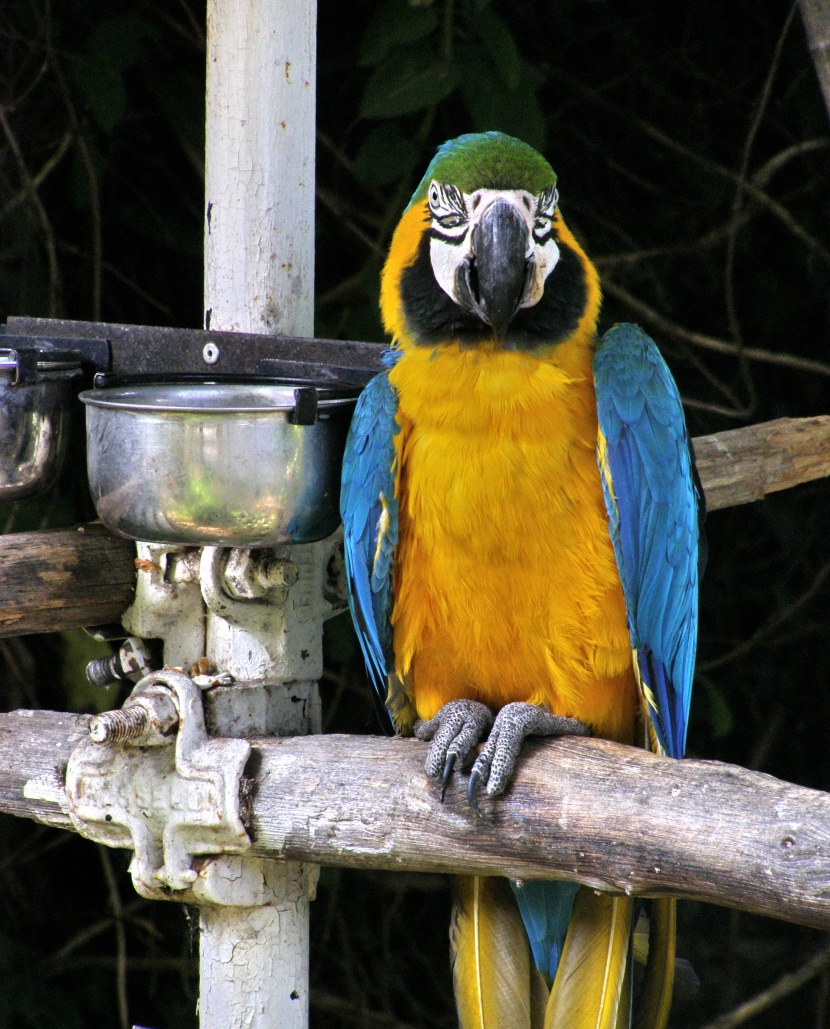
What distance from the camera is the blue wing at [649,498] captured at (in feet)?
4.20

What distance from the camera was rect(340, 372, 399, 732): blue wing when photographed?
4.33 ft

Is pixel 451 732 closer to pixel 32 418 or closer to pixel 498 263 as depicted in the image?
pixel 498 263

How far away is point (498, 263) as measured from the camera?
118cm

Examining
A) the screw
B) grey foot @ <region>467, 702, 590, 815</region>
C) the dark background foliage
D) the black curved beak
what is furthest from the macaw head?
the dark background foliage

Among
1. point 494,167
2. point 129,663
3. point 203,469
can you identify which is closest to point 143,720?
point 129,663

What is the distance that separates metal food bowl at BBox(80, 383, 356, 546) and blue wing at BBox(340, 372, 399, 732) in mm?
57

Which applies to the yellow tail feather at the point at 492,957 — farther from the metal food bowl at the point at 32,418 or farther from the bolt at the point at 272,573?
the metal food bowl at the point at 32,418

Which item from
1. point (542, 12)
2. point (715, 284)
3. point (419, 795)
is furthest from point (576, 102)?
point (419, 795)

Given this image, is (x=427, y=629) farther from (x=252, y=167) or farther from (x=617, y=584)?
(x=252, y=167)

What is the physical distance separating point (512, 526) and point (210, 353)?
1.37 feet

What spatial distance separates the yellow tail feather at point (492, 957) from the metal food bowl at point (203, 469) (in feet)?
1.61

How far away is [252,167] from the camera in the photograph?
4.47ft

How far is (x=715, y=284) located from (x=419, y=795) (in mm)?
1735

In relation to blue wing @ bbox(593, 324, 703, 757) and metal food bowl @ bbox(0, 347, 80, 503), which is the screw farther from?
blue wing @ bbox(593, 324, 703, 757)
